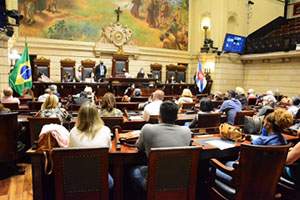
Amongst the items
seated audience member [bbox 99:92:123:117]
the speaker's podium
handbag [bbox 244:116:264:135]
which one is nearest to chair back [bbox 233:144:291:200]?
handbag [bbox 244:116:264:135]

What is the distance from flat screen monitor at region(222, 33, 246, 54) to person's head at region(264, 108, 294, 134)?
1135 cm

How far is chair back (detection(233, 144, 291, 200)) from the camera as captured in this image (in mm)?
1939

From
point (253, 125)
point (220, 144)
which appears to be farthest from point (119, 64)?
point (220, 144)

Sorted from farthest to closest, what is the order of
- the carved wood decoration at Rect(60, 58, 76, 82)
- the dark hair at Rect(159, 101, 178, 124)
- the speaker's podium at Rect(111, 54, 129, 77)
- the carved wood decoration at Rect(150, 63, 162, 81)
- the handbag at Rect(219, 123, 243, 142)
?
the carved wood decoration at Rect(150, 63, 162, 81) < the speaker's podium at Rect(111, 54, 129, 77) < the carved wood decoration at Rect(60, 58, 76, 82) < the handbag at Rect(219, 123, 243, 142) < the dark hair at Rect(159, 101, 178, 124)

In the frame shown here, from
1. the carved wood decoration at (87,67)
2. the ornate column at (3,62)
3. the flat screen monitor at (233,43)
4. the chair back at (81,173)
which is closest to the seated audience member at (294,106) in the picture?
the chair back at (81,173)

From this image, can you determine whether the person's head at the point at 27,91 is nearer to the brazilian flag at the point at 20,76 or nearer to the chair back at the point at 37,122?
the brazilian flag at the point at 20,76

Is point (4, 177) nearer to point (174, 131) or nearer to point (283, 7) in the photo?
point (174, 131)

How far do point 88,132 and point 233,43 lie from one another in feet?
41.5

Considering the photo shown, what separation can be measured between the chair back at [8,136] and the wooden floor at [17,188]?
13.1 inches

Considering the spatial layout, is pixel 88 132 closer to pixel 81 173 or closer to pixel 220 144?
pixel 81 173

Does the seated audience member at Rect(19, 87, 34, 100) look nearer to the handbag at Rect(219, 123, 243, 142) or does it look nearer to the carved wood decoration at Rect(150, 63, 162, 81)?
the handbag at Rect(219, 123, 243, 142)

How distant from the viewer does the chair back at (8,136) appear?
3316 millimetres

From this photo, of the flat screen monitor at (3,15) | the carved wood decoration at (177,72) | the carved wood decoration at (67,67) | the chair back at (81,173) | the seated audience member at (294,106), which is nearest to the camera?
the chair back at (81,173)

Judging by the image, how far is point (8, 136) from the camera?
340cm
